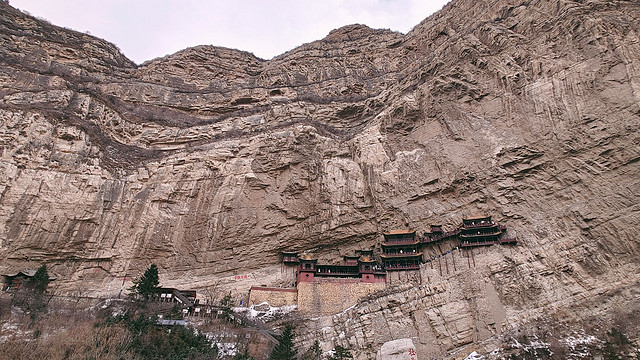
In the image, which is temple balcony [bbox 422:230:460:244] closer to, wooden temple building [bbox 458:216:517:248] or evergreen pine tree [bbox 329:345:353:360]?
wooden temple building [bbox 458:216:517:248]

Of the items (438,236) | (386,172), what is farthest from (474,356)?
(386,172)

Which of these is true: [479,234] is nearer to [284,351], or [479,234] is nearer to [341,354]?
[341,354]

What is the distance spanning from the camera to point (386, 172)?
27.5m

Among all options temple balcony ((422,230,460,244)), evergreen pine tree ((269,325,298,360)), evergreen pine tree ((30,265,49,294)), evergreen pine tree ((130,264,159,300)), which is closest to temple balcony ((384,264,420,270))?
temple balcony ((422,230,460,244))

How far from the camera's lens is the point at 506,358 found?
17.3m

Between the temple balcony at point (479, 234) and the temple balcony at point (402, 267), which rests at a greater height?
the temple balcony at point (479, 234)

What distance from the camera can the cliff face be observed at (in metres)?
20.2

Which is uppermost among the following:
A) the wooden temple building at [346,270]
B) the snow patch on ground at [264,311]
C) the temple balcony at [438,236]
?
the temple balcony at [438,236]

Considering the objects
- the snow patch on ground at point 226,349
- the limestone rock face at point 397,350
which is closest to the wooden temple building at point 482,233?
the limestone rock face at point 397,350

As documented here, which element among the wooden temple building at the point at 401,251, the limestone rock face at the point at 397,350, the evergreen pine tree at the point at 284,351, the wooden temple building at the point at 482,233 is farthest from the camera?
the wooden temple building at the point at 401,251

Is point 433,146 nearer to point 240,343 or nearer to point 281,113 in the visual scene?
point 281,113

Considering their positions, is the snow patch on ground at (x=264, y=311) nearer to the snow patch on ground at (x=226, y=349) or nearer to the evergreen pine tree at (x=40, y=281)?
the snow patch on ground at (x=226, y=349)

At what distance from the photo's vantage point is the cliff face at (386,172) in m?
20.2

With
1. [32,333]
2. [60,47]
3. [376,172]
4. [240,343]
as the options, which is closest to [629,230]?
[376,172]
